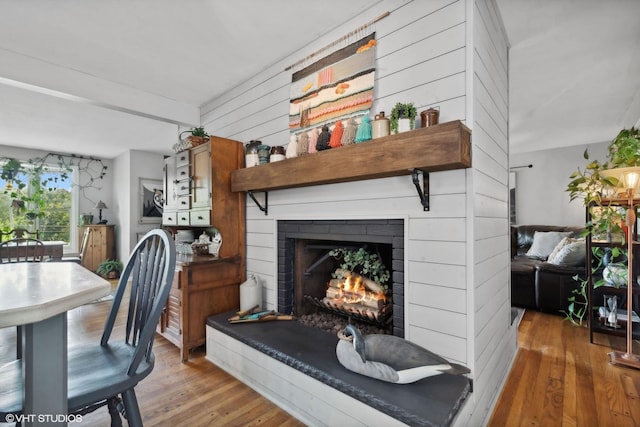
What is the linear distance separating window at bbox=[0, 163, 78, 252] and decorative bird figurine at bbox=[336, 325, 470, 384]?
6.22 meters

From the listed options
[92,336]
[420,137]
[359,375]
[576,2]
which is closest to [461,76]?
[420,137]

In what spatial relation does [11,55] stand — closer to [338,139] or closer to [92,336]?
[92,336]

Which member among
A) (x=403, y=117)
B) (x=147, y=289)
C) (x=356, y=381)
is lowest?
(x=356, y=381)

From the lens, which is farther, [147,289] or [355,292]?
[355,292]

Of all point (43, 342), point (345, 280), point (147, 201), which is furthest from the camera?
point (147, 201)

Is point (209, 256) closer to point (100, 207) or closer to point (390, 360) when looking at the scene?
point (390, 360)

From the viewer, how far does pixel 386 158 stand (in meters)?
1.55

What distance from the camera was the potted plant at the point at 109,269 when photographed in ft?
17.6

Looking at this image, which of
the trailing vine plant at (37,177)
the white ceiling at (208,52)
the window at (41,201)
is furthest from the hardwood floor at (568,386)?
the trailing vine plant at (37,177)

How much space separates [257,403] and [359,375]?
74cm

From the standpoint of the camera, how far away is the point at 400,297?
1735 mm

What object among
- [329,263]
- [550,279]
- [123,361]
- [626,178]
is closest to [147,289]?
[123,361]

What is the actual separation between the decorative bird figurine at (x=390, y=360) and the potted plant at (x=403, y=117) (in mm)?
1114

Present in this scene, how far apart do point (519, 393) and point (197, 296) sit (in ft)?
7.75
